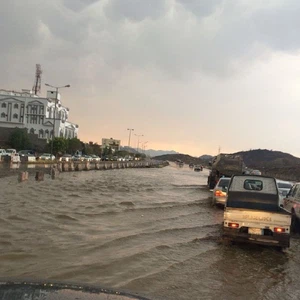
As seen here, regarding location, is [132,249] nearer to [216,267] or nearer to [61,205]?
[216,267]

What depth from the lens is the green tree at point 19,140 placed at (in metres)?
86.6

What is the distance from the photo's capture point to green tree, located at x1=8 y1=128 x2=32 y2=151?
86.6 metres

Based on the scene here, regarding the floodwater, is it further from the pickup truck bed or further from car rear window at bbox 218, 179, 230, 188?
car rear window at bbox 218, 179, 230, 188

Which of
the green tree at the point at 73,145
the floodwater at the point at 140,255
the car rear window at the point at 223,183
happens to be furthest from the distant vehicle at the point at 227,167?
the green tree at the point at 73,145

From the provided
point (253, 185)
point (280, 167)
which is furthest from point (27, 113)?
point (253, 185)

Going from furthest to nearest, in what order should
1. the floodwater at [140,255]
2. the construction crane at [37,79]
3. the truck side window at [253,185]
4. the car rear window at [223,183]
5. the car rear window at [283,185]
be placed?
1. the construction crane at [37,79]
2. the car rear window at [283,185]
3. the car rear window at [223,183]
4. the truck side window at [253,185]
5. the floodwater at [140,255]

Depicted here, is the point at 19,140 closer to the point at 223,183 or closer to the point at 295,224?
the point at 223,183

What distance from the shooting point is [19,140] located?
86625 mm

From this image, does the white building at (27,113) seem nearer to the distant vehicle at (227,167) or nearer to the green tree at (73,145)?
the green tree at (73,145)

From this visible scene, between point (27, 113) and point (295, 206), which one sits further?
point (27, 113)

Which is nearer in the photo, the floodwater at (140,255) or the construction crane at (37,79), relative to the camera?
the floodwater at (140,255)

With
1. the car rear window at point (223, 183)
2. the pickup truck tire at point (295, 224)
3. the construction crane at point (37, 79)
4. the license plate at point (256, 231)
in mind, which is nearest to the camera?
the license plate at point (256, 231)

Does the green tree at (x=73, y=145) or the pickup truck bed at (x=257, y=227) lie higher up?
the green tree at (x=73, y=145)

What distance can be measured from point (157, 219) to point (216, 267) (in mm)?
6772
